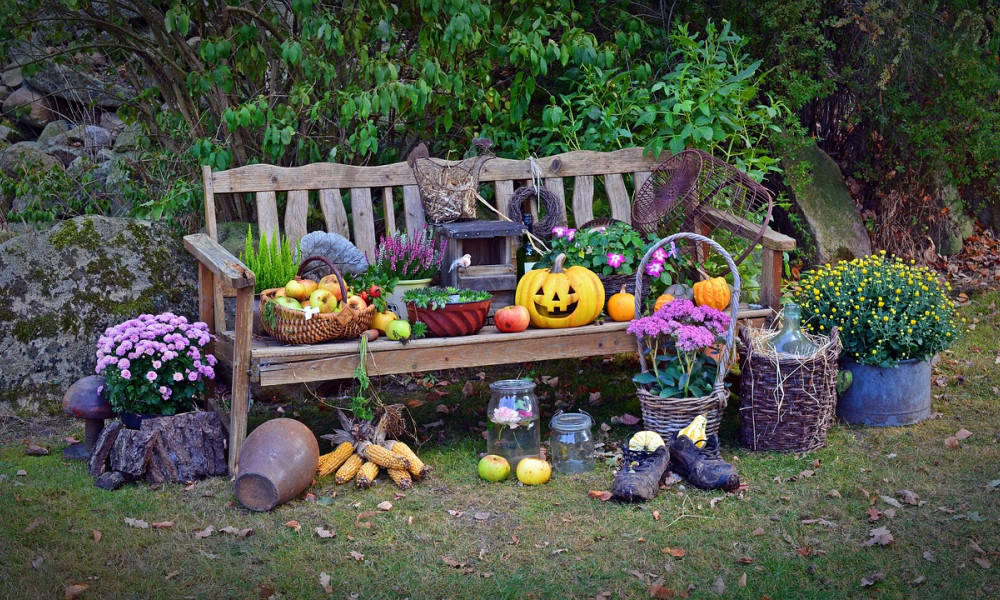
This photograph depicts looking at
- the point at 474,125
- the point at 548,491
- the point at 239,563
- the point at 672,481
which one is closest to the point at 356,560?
the point at 239,563

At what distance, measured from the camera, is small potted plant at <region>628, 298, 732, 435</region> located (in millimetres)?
4266

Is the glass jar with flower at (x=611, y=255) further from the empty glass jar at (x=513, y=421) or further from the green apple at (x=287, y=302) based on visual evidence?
the green apple at (x=287, y=302)

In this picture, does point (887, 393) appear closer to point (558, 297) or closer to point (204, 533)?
point (558, 297)

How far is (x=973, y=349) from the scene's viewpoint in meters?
5.84

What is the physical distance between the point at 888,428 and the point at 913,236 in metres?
3.71

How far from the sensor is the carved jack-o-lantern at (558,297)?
4422mm

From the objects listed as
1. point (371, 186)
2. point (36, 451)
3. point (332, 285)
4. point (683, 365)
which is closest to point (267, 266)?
point (332, 285)

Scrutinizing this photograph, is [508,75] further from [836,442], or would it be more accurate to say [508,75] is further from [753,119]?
[836,442]

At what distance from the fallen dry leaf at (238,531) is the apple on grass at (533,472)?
1.18 metres

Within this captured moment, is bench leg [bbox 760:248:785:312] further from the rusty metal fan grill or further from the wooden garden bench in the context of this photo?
the rusty metal fan grill

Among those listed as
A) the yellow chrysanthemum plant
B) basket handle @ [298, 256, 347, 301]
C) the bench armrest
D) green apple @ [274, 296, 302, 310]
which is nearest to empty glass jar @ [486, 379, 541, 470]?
basket handle @ [298, 256, 347, 301]

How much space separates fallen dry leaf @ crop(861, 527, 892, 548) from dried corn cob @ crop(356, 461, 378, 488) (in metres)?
2.01

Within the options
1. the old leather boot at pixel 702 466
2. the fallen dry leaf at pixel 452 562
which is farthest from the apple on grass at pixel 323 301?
the old leather boot at pixel 702 466

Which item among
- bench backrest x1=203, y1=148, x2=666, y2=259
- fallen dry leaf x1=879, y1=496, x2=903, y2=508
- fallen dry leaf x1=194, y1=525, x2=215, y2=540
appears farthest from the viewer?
bench backrest x1=203, y1=148, x2=666, y2=259
